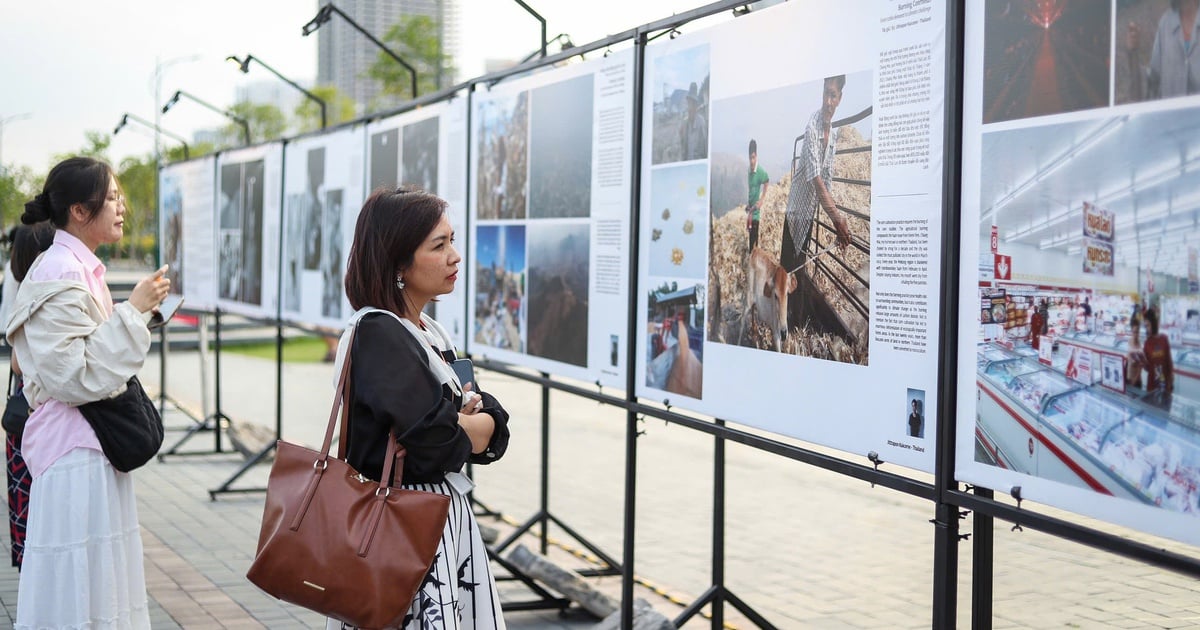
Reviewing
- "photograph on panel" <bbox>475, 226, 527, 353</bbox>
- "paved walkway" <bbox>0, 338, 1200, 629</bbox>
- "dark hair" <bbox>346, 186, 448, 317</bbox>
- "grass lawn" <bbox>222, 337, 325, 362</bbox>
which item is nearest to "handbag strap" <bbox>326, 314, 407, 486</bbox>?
"dark hair" <bbox>346, 186, 448, 317</bbox>

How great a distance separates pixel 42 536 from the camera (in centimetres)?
376

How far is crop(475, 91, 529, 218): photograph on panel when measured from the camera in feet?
17.6

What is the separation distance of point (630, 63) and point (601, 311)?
3.14 ft

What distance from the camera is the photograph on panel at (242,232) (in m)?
9.48

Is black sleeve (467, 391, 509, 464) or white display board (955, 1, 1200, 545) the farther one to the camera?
black sleeve (467, 391, 509, 464)

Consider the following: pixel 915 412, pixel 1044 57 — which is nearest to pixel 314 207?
pixel 915 412

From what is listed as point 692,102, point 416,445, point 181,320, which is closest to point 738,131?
point 692,102

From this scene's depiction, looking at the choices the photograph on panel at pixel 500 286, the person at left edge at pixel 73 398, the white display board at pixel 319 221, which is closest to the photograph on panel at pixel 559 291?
the photograph on panel at pixel 500 286

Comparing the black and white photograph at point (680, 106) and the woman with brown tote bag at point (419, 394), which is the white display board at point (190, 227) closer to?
the black and white photograph at point (680, 106)

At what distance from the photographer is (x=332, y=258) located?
26.0 feet

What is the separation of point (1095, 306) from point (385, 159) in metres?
5.39

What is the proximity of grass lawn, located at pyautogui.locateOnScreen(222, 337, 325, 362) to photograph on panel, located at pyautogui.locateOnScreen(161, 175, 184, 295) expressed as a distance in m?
12.3

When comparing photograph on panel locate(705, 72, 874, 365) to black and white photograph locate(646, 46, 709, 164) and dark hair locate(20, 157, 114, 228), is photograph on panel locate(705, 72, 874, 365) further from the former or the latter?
dark hair locate(20, 157, 114, 228)

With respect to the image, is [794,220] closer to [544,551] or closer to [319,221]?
[544,551]
